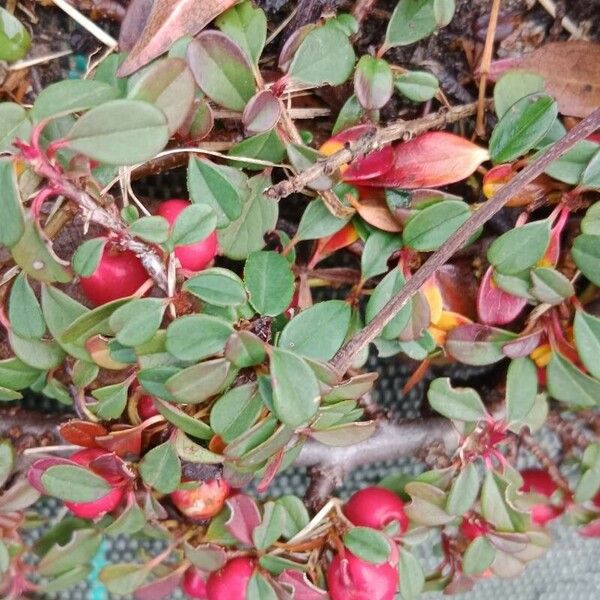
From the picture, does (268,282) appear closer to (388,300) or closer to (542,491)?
(388,300)

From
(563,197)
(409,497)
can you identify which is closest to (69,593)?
(409,497)

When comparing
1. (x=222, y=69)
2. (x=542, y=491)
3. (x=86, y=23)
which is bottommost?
(x=542, y=491)

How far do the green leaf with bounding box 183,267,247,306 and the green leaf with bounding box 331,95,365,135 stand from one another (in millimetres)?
245

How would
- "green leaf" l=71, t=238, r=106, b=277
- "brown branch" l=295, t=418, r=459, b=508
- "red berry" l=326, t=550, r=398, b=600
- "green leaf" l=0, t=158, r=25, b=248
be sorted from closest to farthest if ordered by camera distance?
"green leaf" l=0, t=158, r=25, b=248
"green leaf" l=71, t=238, r=106, b=277
"red berry" l=326, t=550, r=398, b=600
"brown branch" l=295, t=418, r=459, b=508

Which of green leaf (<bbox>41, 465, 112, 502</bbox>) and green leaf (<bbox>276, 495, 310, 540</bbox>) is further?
green leaf (<bbox>276, 495, 310, 540</bbox>)

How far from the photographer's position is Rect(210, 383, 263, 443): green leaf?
735mm

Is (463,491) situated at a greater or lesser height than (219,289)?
lesser

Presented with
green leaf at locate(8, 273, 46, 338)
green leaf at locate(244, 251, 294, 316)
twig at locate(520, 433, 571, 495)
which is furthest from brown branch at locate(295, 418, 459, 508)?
green leaf at locate(8, 273, 46, 338)

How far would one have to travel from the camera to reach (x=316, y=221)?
2.77 ft

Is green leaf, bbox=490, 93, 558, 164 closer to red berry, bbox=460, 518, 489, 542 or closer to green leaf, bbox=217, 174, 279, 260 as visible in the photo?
green leaf, bbox=217, 174, 279, 260

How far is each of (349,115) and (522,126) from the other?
200mm

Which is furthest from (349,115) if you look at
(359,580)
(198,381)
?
(359,580)

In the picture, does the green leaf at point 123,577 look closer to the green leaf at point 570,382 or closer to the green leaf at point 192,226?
the green leaf at point 192,226

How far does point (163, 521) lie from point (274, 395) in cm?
37
